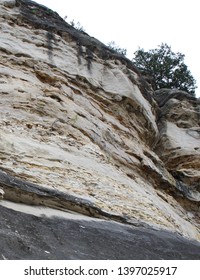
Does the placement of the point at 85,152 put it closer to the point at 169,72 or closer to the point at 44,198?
the point at 44,198

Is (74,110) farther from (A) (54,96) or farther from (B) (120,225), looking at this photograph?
(B) (120,225)

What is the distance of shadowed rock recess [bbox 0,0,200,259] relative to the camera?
18.7 ft

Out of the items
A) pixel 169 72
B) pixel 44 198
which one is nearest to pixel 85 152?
pixel 44 198

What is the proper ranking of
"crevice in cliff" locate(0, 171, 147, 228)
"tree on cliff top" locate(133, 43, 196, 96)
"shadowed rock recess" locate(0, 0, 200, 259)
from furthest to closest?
1. "tree on cliff top" locate(133, 43, 196, 96)
2. "crevice in cliff" locate(0, 171, 147, 228)
3. "shadowed rock recess" locate(0, 0, 200, 259)

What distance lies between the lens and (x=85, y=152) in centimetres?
1021

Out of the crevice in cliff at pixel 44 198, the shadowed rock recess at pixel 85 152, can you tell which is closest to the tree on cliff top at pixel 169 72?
the shadowed rock recess at pixel 85 152

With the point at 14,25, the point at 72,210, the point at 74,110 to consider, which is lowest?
the point at 72,210

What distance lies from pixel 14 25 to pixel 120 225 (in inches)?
368

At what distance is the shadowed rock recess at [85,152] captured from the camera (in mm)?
5695

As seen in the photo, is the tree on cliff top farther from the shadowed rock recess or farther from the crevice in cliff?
the crevice in cliff

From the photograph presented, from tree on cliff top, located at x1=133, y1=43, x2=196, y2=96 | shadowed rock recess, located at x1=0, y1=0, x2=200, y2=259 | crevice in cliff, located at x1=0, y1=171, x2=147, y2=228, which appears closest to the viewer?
shadowed rock recess, located at x1=0, y1=0, x2=200, y2=259

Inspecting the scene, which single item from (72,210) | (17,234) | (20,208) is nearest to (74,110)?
(72,210)

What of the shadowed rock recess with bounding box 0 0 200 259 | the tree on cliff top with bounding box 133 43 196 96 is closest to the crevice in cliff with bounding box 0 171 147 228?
the shadowed rock recess with bounding box 0 0 200 259

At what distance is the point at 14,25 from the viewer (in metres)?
14.5
